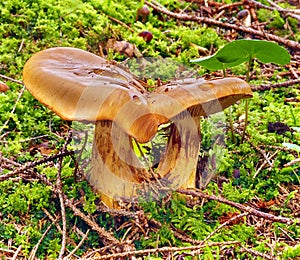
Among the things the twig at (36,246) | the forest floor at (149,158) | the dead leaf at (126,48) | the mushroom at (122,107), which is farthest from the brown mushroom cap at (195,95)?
the dead leaf at (126,48)

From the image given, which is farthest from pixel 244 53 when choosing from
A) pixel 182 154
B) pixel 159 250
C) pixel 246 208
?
pixel 159 250

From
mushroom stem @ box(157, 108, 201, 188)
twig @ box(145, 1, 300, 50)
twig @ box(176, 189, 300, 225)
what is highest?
twig @ box(145, 1, 300, 50)

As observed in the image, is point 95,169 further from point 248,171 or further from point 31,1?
A: point 31,1

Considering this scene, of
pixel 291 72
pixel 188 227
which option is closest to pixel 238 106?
pixel 291 72

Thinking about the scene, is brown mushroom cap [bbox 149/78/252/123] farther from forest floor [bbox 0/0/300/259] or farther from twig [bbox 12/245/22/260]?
twig [bbox 12/245/22/260]

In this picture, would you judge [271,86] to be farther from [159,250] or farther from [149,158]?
[159,250]

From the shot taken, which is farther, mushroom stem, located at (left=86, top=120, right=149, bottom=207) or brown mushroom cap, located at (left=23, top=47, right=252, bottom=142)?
mushroom stem, located at (left=86, top=120, right=149, bottom=207)

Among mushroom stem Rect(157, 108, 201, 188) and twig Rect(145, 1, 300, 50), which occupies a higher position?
twig Rect(145, 1, 300, 50)

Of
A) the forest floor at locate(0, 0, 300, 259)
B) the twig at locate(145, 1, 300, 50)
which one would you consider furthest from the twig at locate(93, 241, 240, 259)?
the twig at locate(145, 1, 300, 50)
